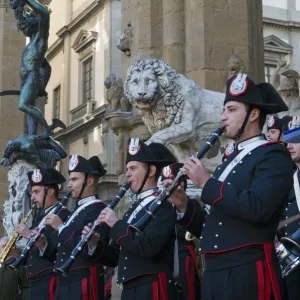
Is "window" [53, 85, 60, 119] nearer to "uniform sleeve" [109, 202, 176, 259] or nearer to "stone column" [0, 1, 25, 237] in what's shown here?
"stone column" [0, 1, 25, 237]

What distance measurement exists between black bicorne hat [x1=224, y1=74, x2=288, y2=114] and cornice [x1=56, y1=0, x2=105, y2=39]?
1051 inches

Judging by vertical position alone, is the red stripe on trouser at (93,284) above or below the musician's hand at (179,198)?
below

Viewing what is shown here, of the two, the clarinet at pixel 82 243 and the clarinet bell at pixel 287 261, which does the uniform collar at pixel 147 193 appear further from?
the clarinet bell at pixel 287 261

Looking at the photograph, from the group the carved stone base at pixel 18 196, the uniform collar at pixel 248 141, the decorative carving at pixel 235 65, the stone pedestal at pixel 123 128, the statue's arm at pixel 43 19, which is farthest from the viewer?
the statue's arm at pixel 43 19

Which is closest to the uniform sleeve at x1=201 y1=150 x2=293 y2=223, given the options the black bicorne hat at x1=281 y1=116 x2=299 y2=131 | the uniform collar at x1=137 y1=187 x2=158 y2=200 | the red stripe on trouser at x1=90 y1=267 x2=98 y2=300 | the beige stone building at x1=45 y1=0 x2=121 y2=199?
the black bicorne hat at x1=281 y1=116 x2=299 y2=131

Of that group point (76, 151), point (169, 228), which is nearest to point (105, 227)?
point (169, 228)

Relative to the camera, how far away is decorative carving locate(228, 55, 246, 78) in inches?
339

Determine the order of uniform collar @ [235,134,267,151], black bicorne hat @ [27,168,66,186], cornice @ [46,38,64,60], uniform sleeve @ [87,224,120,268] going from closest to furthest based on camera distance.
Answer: uniform collar @ [235,134,267,151] < uniform sleeve @ [87,224,120,268] < black bicorne hat @ [27,168,66,186] < cornice @ [46,38,64,60]

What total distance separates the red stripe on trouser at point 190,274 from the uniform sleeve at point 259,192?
2363mm

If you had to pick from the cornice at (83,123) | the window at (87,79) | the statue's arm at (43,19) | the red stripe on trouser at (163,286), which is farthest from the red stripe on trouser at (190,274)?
the window at (87,79)

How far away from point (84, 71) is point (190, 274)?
26882 millimetres

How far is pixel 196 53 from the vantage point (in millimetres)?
8977

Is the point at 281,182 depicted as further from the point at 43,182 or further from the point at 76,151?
the point at 76,151

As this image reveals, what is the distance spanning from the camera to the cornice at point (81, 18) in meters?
31.1
